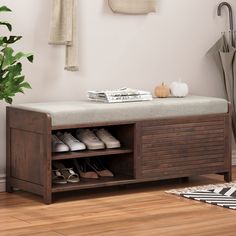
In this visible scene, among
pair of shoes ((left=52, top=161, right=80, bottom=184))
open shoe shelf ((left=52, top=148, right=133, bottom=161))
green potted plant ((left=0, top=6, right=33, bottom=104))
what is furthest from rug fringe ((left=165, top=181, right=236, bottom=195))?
green potted plant ((left=0, top=6, right=33, bottom=104))

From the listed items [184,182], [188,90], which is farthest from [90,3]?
[184,182]

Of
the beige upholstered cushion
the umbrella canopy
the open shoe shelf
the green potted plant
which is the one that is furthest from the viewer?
the umbrella canopy

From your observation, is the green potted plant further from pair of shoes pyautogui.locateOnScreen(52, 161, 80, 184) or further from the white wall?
pair of shoes pyautogui.locateOnScreen(52, 161, 80, 184)

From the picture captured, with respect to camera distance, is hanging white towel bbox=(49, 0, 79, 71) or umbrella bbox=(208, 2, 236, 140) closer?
hanging white towel bbox=(49, 0, 79, 71)

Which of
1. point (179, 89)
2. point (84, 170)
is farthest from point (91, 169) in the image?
point (179, 89)

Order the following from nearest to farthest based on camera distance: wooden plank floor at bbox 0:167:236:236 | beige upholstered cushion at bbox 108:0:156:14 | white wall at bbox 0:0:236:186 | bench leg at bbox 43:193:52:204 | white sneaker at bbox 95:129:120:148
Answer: wooden plank floor at bbox 0:167:236:236 < bench leg at bbox 43:193:52:204 < white sneaker at bbox 95:129:120:148 < white wall at bbox 0:0:236:186 < beige upholstered cushion at bbox 108:0:156:14

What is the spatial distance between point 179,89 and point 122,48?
50cm

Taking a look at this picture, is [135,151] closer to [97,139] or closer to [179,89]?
[97,139]

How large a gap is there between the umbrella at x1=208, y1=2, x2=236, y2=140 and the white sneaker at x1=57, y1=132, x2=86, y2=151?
151cm

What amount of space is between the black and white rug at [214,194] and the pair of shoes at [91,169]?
454mm

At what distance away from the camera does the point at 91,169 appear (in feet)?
17.5

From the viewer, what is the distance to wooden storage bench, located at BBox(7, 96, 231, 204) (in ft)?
15.9

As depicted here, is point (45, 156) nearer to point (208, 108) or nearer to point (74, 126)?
point (74, 126)

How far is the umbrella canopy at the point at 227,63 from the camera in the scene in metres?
6.02
